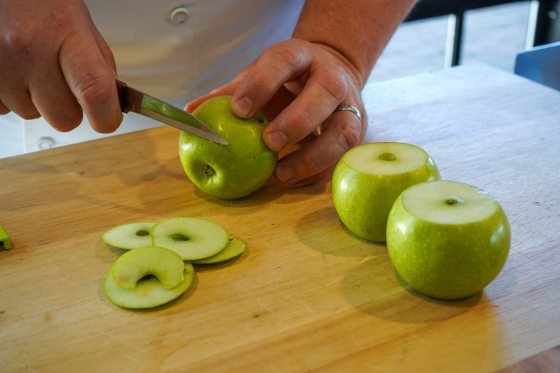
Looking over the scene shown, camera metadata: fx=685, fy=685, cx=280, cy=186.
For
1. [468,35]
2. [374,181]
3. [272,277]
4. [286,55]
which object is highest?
[286,55]

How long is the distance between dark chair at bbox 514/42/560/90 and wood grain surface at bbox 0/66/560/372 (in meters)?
0.26

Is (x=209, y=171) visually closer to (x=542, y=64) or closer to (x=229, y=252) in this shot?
(x=229, y=252)

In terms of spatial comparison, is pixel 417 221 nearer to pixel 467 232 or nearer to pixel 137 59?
pixel 467 232

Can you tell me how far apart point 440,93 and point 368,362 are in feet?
2.96

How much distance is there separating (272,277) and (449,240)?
0.26 metres

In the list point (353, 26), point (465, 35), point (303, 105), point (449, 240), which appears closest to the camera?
point (449, 240)

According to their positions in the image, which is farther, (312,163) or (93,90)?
(312,163)

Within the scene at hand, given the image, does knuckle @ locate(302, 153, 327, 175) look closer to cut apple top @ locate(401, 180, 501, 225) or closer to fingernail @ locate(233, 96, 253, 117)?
fingernail @ locate(233, 96, 253, 117)

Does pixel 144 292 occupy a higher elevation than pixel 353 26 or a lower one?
lower

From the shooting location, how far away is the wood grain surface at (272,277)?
0.85 meters

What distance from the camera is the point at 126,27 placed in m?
1.43

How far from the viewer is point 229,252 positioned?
104 cm

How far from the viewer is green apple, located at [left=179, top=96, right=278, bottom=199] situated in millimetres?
1139

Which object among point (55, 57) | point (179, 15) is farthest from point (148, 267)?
point (179, 15)
